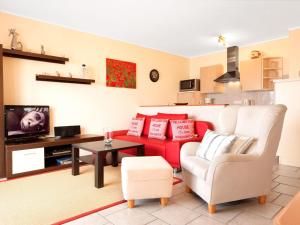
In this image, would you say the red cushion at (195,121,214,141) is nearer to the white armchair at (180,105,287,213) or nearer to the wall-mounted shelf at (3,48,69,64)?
the white armchair at (180,105,287,213)

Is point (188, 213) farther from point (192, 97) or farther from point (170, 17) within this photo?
point (192, 97)

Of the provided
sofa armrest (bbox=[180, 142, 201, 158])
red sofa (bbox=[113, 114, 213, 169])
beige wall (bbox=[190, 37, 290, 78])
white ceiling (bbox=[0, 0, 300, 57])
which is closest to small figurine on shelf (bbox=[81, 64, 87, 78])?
white ceiling (bbox=[0, 0, 300, 57])

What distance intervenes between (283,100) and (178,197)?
8.88 feet

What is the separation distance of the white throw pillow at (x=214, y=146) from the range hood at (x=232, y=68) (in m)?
2.52

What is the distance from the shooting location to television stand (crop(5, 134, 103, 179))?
3020 mm

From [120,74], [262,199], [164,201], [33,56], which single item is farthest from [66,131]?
[262,199]

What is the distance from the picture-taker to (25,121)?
3.37 m

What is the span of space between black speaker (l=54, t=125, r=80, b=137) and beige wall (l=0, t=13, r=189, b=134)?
138 millimetres

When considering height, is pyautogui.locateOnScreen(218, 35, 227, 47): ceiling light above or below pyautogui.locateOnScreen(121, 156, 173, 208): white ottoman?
above

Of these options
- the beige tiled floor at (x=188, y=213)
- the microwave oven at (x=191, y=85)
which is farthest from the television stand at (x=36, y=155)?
the microwave oven at (x=191, y=85)

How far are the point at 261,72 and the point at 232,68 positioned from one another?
2.05 feet

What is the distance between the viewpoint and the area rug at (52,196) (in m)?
1.99

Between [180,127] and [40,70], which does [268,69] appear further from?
[40,70]

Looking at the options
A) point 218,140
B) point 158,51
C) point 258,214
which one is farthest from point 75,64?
point 258,214
